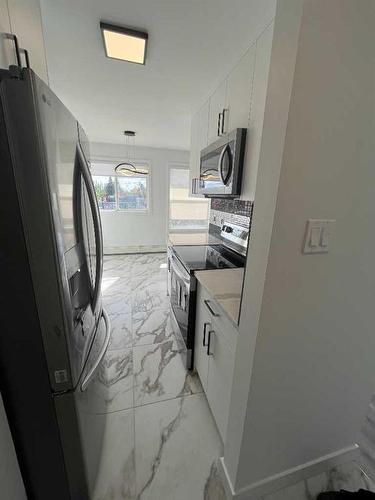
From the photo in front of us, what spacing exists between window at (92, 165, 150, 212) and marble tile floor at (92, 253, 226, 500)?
9.87ft

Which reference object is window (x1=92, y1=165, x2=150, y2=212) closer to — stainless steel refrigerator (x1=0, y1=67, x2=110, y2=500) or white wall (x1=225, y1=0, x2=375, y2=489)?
stainless steel refrigerator (x1=0, y1=67, x2=110, y2=500)

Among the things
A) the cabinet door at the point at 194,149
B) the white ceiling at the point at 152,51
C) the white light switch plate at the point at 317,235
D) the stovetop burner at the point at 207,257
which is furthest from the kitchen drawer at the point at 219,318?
the cabinet door at the point at 194,149

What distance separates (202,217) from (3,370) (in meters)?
4.89

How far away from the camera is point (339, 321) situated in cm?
91

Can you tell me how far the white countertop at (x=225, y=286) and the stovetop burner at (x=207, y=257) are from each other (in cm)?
11

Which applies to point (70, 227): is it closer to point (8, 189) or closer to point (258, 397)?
point (8, 189)

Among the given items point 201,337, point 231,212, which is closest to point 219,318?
point 201,337

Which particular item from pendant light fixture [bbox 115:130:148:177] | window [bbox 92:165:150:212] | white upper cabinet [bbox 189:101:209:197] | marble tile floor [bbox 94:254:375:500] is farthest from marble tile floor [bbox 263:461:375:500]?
window [bbox 92:165:150:212]

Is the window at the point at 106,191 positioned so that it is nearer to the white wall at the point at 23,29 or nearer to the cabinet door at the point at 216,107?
the cabinet door at the point at 216,107

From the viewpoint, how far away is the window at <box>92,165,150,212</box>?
4645mm

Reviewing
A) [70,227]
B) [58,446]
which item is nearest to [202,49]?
[70,227]

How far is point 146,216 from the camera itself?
4.97 metres

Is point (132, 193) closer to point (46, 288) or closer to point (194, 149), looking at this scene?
point (194, 149)

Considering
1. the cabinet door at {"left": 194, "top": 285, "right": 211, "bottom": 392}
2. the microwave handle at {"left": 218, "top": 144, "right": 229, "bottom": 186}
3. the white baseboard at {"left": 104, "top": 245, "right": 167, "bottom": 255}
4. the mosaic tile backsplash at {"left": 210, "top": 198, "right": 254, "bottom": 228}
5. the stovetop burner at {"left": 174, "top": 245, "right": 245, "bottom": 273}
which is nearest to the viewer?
the cabinet door at {"left": 194, "top": 285, "right": 211, "bottom": 392}
